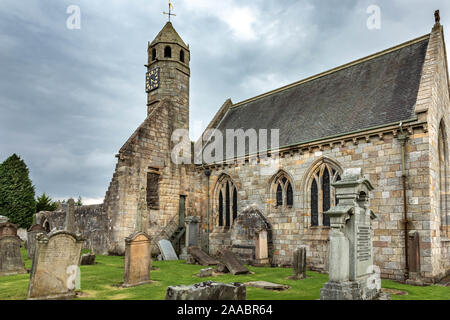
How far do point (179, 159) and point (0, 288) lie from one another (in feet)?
41.3

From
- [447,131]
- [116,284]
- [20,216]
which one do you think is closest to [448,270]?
[447,131]

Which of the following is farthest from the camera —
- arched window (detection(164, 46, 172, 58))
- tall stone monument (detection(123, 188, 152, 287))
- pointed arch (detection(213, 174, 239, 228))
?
arched window (detection(164, 46, 172, 58))

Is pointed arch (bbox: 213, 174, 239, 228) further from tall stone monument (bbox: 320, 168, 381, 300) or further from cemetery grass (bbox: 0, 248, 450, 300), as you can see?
tall stone monument (bbox: 320, 168, 381, 300)

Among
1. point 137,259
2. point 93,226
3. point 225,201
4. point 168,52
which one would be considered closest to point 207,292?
point 137,259

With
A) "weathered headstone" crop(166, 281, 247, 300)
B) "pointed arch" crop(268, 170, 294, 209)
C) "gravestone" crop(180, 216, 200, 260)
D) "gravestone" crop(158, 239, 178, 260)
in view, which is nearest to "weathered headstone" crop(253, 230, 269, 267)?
"pointed arch" crop(268, 170, 294, 209)

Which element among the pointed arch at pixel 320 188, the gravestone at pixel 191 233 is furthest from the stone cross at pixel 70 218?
the pointed arch at pixel 320 188

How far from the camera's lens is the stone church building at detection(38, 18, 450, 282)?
12.1m

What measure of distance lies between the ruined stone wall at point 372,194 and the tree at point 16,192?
71.1 feet

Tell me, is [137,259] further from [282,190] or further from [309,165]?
[309,165]

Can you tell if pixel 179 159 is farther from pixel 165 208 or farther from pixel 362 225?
pixel 362 225

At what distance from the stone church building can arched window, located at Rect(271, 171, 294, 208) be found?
0.05 metres

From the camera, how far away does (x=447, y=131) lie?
50.0 feet

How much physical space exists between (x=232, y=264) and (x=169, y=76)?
1319 centimetres

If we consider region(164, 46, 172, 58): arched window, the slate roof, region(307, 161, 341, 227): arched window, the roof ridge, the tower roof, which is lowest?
region(307, 161, 341, 227): arched window
